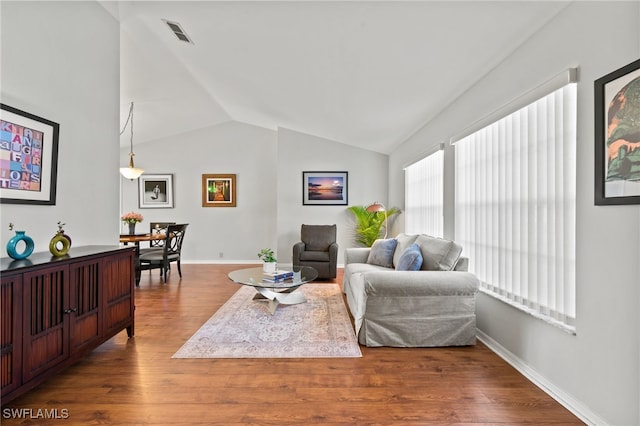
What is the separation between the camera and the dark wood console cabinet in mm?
1837

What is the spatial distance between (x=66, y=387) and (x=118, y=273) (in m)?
0.87

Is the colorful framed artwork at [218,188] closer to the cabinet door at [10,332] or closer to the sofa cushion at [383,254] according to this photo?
the sofa cushion at [383,254]

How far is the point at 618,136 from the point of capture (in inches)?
66.6

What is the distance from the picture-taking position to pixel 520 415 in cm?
192

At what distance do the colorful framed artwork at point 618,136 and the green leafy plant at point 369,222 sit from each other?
4525 mm

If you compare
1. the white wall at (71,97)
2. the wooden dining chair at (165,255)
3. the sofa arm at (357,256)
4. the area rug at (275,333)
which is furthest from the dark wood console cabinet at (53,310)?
the sofa arm at (357,256)

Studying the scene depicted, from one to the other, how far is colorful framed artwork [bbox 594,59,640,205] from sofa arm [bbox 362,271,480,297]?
1.28 metres

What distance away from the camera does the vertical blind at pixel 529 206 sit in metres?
2.07

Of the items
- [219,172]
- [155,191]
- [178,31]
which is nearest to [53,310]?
[178,31]

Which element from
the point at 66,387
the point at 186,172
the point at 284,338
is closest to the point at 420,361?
the point at 284,338

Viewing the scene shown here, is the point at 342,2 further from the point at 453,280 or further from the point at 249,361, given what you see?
the point at 249,361

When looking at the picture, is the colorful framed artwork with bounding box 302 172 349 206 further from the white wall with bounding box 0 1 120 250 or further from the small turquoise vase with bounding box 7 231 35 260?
the small turquoise vase with bounding box 7 231 35 260

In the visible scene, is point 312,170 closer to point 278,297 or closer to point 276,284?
point 278,297

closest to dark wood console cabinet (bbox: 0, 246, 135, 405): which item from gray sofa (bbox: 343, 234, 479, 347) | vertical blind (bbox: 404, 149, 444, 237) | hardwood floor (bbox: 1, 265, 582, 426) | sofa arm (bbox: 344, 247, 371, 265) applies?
hardwood floor (bbox: 1, 265, 582, 426)
